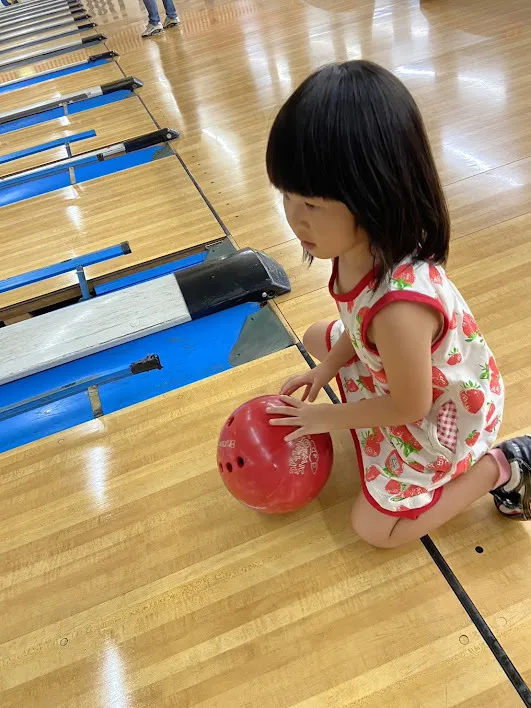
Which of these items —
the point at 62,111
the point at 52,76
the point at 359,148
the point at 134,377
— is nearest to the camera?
the point at 359,148

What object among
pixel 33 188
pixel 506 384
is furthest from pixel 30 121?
pixel 506 384

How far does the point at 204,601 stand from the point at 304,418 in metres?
0.42

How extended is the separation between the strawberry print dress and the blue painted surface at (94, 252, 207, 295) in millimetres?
1086

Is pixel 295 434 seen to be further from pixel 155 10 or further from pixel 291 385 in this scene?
pixel 155 10

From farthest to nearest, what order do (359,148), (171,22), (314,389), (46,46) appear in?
(46,46)
(171,22)
(314,389)
(359,148)

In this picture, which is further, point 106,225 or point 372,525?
point 106,225

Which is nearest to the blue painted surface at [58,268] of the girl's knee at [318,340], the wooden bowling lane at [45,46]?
the girl's knee at [318,340]

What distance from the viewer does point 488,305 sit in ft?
5.12

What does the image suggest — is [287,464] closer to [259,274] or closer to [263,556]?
[263,556]

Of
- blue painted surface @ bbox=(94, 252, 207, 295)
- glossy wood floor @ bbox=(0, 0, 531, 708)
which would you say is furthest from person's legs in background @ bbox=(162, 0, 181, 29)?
blue painted surface @ bbox=(94, 252, 207, 295)

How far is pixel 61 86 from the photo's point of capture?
13.6 ft

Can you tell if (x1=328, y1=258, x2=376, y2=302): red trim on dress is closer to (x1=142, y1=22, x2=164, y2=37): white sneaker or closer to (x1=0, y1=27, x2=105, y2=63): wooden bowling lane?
(x1=142, y1=22, x2=164, y2=37): white sneaker

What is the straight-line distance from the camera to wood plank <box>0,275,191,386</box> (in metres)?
1.68

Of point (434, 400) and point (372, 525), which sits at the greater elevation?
point (434, 400)
